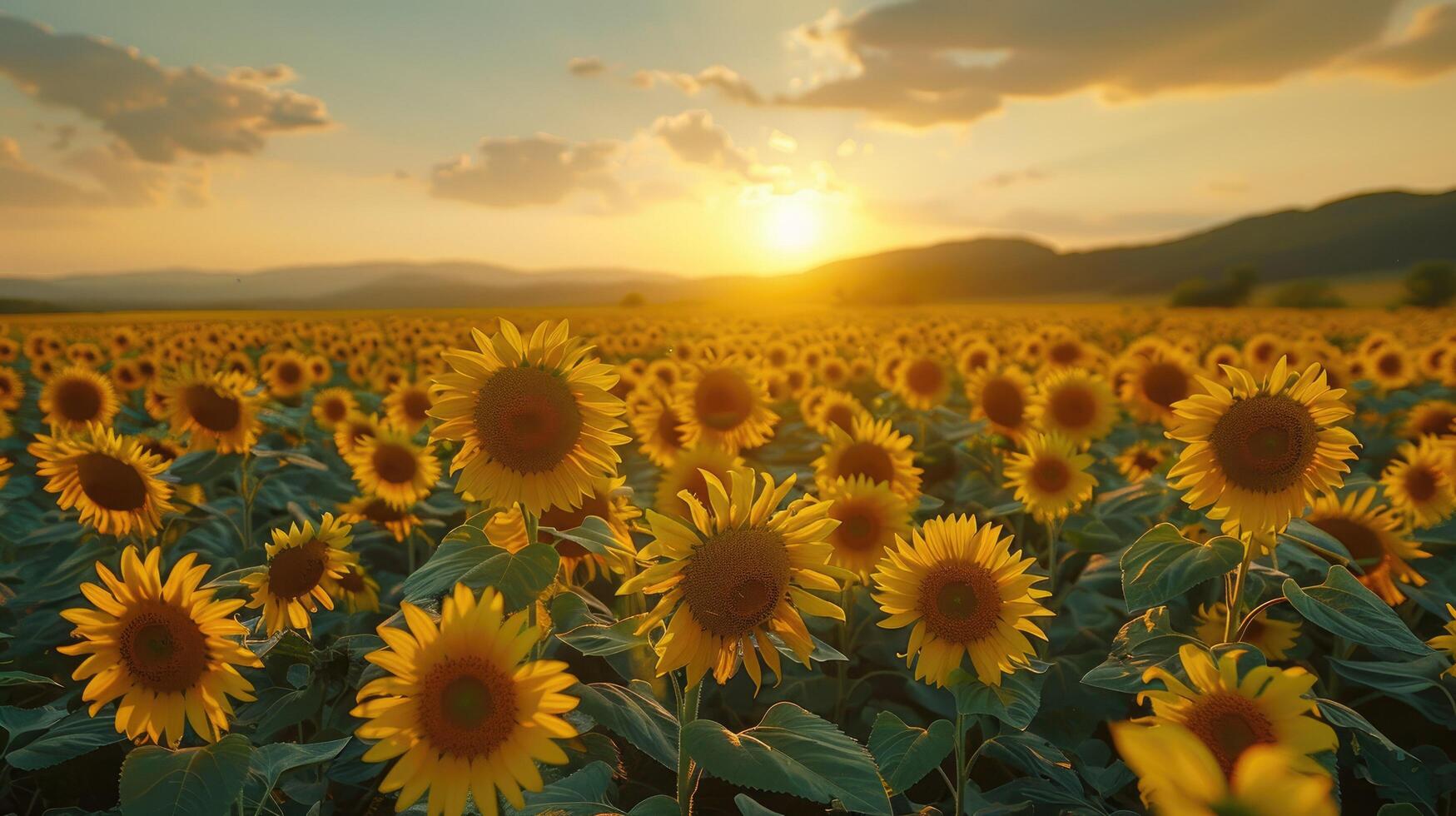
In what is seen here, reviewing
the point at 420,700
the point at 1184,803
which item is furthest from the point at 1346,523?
the point at 420,700

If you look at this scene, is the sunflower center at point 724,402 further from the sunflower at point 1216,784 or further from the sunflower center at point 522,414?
the sunflower at point 1216,784

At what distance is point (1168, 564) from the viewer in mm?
2908

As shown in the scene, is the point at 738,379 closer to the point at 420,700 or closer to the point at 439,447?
the point at 439,447

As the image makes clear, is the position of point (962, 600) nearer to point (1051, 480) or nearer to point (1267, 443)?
point (1267, 443)

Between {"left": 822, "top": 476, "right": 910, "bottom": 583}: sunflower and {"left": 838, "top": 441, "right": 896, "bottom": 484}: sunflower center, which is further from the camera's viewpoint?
{"left": 838, "top": 441, "right": 896, "bottom": 484}: sunflower center

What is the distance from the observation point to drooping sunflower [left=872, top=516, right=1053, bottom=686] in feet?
9.21

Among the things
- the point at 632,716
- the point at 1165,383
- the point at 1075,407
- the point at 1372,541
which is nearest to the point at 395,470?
the point at 632,716

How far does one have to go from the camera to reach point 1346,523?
428cm

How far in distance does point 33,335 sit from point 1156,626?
857 inches

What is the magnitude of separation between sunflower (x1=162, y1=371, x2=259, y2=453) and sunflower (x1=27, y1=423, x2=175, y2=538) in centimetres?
94

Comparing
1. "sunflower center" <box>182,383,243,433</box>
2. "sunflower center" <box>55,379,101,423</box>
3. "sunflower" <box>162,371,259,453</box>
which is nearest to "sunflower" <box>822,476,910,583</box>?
"sunflower" <box>162,371,259,453</box>

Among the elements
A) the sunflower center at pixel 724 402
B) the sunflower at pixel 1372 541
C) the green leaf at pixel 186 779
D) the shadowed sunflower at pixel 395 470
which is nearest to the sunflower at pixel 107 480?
the shadowed sunflower at pixel 395 470

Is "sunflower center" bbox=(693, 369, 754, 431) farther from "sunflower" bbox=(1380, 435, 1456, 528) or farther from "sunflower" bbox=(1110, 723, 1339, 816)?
"sunflower" bbox=(1110, 723, 1339, 816)

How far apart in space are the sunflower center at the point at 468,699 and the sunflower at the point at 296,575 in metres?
1.29
